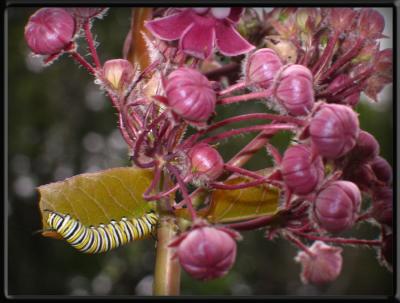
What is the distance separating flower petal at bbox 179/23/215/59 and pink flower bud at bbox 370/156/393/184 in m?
0.54

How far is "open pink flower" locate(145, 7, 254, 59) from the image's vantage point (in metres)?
1.33

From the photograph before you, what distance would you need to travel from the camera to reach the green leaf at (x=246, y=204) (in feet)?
5.02

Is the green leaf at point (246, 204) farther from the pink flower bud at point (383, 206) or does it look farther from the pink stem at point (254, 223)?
the pink flower bud at point (383, 206)

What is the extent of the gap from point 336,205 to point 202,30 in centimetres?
47

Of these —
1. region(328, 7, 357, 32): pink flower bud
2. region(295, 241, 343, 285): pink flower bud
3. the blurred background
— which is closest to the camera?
region(328, 7, 357, 32): pink flower bud

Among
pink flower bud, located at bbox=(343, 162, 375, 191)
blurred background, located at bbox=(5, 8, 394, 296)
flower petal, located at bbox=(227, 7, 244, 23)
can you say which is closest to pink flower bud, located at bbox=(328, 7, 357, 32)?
flower petal, located at bbox=(227, 7, 244, 23)

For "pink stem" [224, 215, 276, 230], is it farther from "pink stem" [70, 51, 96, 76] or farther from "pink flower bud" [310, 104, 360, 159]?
"pink stem" [70, 51, 96, 76]

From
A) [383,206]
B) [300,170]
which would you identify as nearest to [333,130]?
[300,170]

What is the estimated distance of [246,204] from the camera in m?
1.58

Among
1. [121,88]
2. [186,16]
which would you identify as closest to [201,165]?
[121,88]

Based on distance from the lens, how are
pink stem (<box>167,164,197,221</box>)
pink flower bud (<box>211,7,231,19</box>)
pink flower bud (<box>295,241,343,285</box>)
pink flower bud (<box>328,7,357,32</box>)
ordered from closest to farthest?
1. pink stem (<box>167,164,197,221</box>)
2. pink flower bud (<box>211,7,231,19</box>)
3. pink flower bud (<box>328,7,357,32</box>)
4. pink flower bud (<box>295,241,343,285</box>)

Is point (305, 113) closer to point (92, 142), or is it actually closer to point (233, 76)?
→ point (233, 76)

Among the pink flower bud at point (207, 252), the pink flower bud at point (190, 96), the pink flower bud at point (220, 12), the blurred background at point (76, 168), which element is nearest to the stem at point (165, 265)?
the pink flower bud at point (207, 252)

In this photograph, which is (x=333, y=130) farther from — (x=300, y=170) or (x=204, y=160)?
(x=204, y=160)
